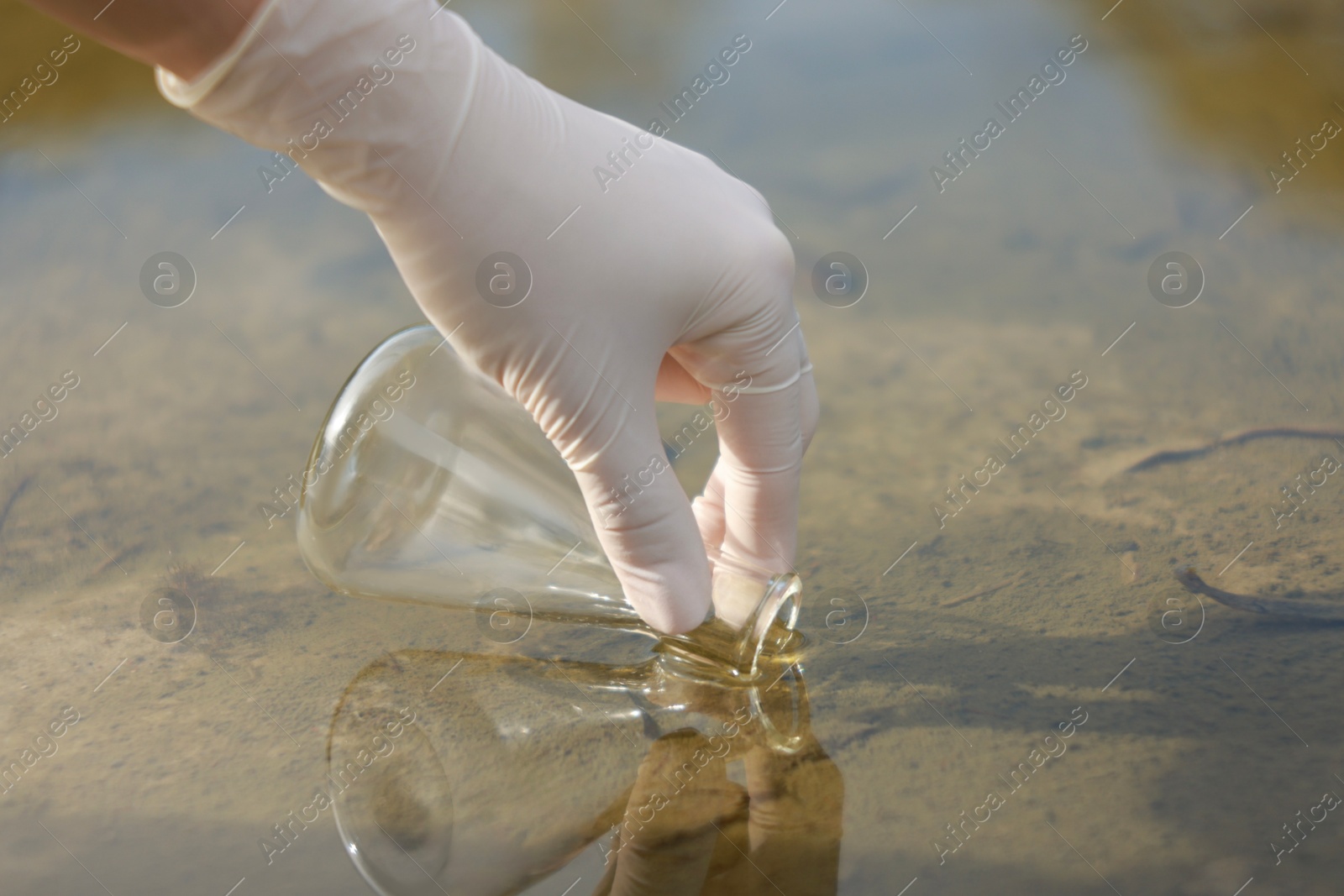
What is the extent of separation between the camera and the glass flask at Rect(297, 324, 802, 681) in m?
0.90

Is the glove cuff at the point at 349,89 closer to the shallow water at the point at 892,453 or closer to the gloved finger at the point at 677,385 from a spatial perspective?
the gloved finger at the point at 677,385

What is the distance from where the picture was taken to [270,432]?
4.19ft

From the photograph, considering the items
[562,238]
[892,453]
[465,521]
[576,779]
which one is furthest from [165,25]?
[892,453]

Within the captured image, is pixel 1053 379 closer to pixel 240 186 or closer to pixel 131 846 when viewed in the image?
pixel 131 846

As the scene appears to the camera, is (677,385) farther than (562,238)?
Yes

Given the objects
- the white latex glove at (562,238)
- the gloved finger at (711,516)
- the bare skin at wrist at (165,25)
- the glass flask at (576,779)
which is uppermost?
the bare skin at wrist at (165,25)

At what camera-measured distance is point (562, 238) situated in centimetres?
74

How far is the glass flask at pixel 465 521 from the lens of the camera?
35.3 inches

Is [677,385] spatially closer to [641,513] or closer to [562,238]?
[641,513]

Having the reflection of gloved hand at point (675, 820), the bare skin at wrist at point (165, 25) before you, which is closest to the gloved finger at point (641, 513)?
the reflection of gloved hand at point (675, 820)

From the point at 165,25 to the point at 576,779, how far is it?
1.90 feet

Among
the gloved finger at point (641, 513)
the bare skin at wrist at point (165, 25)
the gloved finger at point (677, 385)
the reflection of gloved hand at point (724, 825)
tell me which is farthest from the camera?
the gloved finger at point (677, 385)

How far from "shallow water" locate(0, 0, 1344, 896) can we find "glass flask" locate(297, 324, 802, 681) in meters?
0.05

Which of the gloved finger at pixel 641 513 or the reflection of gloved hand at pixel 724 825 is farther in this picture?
the gloved finger at pixel 641 513
